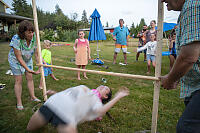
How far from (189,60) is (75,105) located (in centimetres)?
120

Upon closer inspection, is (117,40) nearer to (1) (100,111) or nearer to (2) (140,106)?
(2) (140,106)

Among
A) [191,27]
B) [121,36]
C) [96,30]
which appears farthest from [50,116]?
[96,30]

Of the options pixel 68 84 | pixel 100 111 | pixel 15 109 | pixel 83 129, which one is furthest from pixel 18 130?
pixel 68 84

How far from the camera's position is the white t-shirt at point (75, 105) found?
5.05ft

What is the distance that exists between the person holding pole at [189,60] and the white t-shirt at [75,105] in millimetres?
906

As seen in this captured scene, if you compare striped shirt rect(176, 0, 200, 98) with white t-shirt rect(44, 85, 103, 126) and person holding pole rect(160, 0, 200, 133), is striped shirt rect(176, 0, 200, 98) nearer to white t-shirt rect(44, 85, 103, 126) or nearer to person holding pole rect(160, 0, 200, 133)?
person holding pole rect(160, 0, 200, 133)

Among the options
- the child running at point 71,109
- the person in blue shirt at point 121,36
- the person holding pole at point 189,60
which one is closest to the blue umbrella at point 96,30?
the person in blue shirt at point 121,36

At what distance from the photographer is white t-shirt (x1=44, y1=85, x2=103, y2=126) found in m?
1.54

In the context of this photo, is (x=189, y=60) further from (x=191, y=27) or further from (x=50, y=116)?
(x=50, y=116)

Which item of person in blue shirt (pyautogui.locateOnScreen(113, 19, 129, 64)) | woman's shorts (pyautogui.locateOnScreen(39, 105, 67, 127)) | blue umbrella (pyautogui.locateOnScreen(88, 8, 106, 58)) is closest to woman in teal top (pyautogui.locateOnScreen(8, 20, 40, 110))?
woman's shorts (pyautogui.locateOnScreen(39, 105, 67, 127))

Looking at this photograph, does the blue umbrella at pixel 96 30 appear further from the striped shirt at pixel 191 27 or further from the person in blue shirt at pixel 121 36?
the striped shirt at pixel 191 27

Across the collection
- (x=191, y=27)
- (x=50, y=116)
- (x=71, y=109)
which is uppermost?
(x=191, y=27)

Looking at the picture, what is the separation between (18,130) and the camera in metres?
2.22

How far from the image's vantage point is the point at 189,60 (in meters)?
1.04
